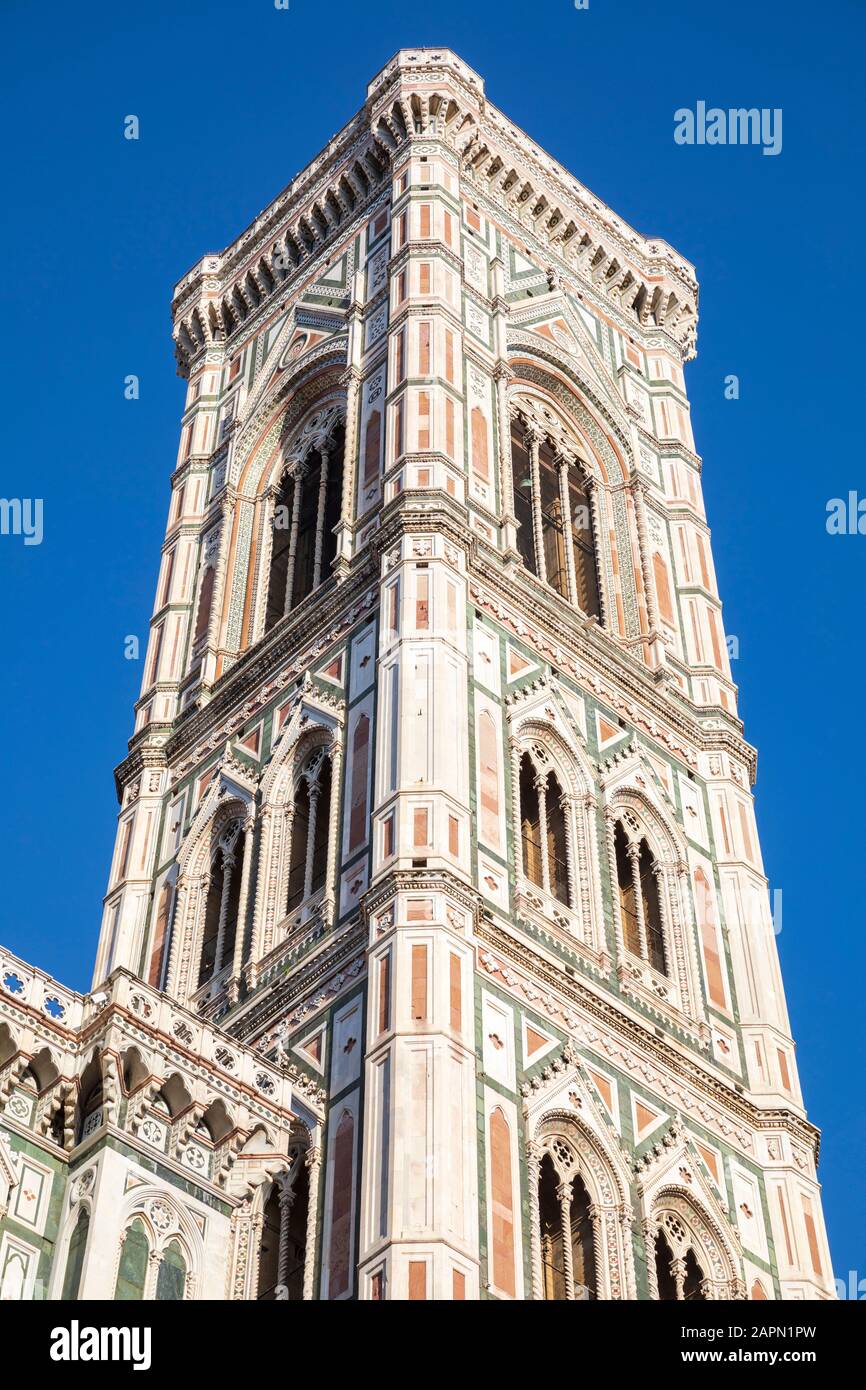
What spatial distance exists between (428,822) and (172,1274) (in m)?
6.23

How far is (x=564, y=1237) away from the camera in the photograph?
2120cm

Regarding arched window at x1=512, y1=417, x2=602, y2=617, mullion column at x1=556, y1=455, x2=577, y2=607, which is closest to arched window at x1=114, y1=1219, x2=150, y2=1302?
arched window at x1=512, y1=417, x2=602, y2=617

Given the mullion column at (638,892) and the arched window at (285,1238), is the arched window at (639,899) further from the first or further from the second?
the arched window at (285,1238)

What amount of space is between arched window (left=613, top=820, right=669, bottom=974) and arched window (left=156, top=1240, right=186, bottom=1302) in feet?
26.6

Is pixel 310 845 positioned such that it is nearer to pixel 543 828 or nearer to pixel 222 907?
pixel 222 907

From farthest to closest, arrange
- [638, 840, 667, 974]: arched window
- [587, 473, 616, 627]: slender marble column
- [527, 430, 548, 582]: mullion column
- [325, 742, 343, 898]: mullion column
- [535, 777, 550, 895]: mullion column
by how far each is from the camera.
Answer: [587, 473, 616, 627]: slender marble column, [527, 430, 548, 582]: mullion column, [638, 840, 667, 974]: arched window, [535, 777, 550, 895]: mullion column, [325, 742, 343, 898]: mullion column

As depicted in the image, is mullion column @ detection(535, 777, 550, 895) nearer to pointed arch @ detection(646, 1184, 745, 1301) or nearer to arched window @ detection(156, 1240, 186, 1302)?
pointed arch @ detection(646, 1184, 745, 1301)

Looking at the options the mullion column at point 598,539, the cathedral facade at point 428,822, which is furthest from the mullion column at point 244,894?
the mullion column at point 598,539

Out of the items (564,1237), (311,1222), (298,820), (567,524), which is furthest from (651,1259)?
(567,524)

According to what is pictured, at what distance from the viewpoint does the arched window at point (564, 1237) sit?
20875mm

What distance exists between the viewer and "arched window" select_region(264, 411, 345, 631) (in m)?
29.9

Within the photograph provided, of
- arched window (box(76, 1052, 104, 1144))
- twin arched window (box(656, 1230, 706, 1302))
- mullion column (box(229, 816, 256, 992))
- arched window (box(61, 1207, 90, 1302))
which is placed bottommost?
arched window (box(61, 1207, 90, 1302))

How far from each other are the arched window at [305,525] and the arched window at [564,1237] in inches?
368
